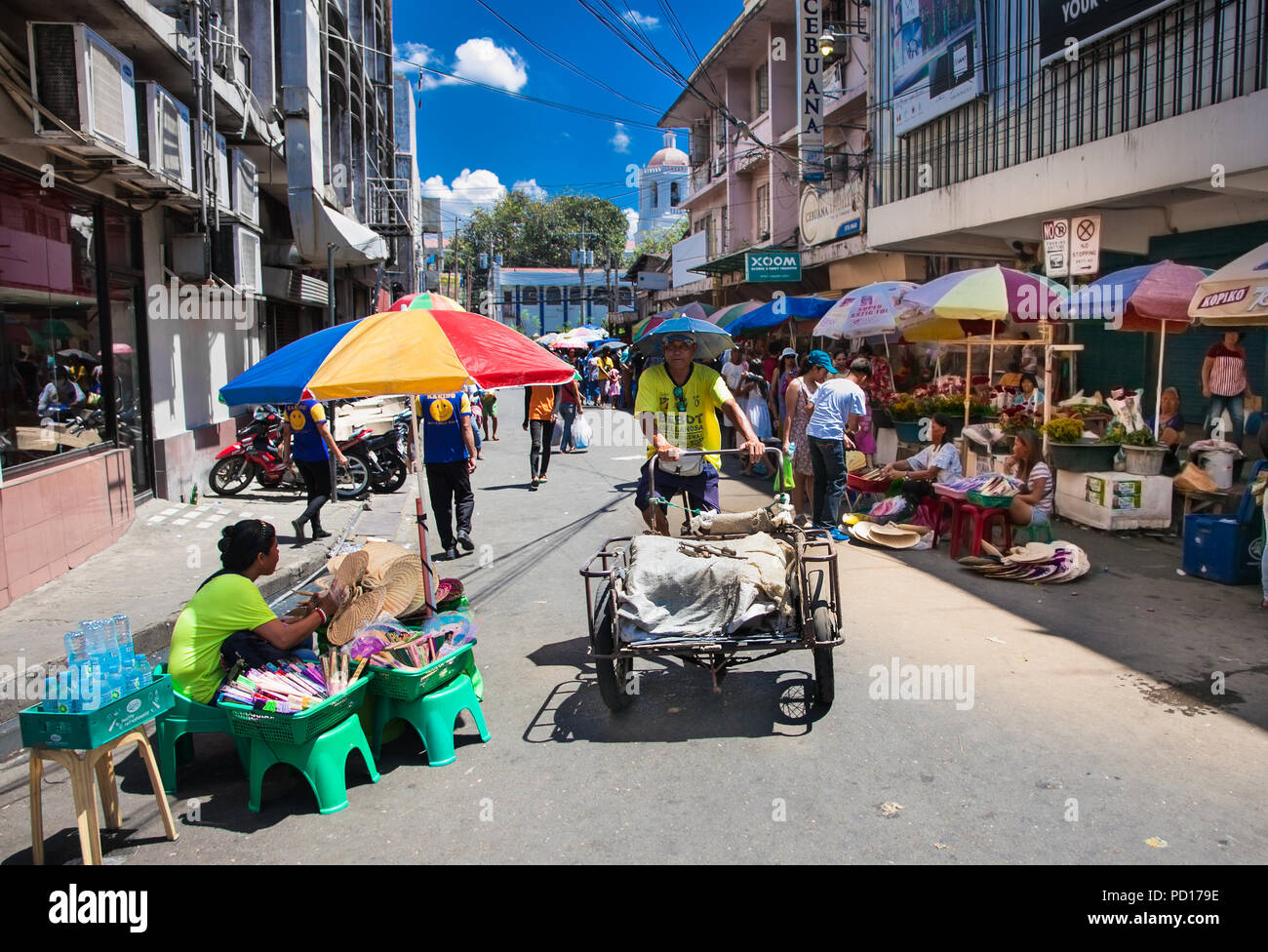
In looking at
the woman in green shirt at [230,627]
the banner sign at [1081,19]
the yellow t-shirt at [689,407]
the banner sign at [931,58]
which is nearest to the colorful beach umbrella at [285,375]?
the woman in green shirt at [230,627]

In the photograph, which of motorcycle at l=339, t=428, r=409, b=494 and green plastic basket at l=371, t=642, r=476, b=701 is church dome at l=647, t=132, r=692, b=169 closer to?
motorcycle at l=339, t=428, r=409, b=494

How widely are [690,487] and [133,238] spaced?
8055 mm

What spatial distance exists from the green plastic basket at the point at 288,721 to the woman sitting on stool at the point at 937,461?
6813 millimetres

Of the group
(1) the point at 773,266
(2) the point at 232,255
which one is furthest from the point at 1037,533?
(1) the point at 773,266

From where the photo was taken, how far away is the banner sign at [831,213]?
19.2m

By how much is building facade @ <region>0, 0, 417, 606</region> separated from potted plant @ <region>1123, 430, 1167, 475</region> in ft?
32.2

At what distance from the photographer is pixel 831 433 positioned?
29.1 feet

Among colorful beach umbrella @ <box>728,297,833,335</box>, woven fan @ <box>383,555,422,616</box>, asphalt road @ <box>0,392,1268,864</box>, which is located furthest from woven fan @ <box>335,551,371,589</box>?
colorful beach umbrella @ <box>728,297,833,335</box>

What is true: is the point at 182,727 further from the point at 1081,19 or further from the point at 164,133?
the point at 1081,19

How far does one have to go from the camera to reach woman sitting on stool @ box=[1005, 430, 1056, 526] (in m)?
8.05

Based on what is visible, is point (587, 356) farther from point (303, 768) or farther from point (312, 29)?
point (303, 768)

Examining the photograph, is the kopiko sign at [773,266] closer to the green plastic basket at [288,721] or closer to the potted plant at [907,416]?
the potted plant at [907,416]

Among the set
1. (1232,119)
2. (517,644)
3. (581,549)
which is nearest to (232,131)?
(581,549)

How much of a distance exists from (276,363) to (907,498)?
6.53 m
